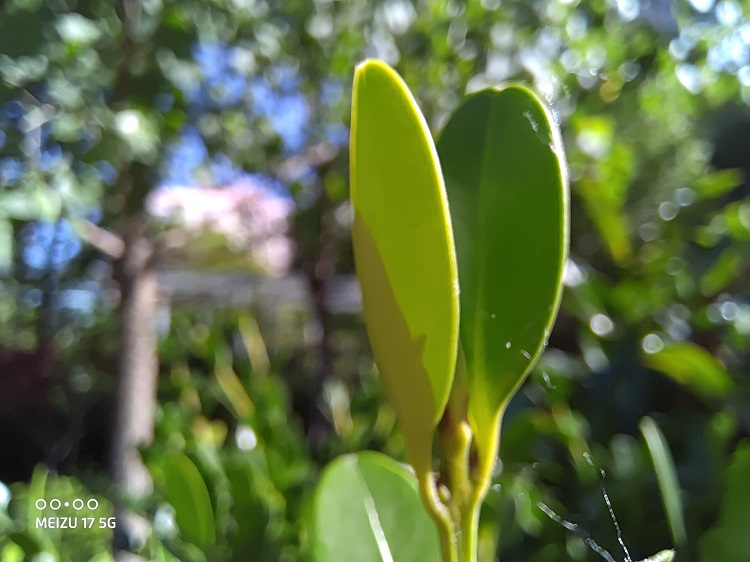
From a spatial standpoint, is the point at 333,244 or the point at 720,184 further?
the point at 333,244

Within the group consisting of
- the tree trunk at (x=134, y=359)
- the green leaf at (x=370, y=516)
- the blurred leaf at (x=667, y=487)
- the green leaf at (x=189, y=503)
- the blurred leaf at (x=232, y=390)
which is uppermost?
the green leaf at (x=370, y=516)

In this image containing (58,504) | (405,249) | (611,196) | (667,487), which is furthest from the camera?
(611,196)

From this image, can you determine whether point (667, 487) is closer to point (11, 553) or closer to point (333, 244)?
point (11, 553)

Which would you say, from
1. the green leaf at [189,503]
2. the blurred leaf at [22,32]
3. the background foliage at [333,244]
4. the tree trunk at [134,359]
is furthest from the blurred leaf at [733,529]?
the tree trunk at [134,359]

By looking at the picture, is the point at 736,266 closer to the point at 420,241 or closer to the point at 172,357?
the point at 420,241

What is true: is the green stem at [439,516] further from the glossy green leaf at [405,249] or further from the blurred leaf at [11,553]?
A: the blurred leaf at [11,553]

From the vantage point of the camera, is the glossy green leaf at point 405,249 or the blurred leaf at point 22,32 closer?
the glossy green leaf at point 405,249

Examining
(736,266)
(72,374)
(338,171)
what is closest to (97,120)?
(338,171)

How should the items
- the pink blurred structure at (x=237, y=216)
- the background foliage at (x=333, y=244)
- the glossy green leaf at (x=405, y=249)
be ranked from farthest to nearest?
the pink blurred structure at (x=237, y=216) → the background foliage at (x=333, y=244) → the glossy green leaf at (x=405, y=249)

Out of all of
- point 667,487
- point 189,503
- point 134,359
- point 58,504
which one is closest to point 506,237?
point 667,487
